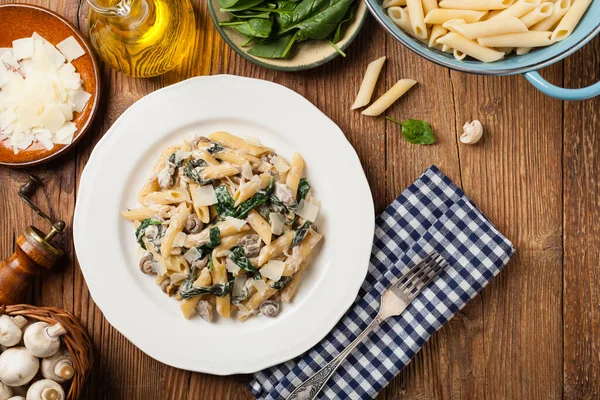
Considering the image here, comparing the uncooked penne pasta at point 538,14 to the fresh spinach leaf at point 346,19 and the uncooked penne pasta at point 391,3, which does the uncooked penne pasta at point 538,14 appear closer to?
the uncooked penne pasta at point 391,3

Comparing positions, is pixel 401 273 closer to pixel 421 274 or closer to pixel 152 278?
pixel 421 274

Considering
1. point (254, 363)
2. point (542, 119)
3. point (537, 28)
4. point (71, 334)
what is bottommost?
point (254, 363)

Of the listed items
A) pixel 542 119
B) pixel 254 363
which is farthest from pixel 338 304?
pixel 542 119

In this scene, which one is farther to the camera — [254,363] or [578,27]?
[254,363]

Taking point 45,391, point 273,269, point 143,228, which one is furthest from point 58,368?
point 273,269

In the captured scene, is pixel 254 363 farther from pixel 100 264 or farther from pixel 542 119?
pixel 542 119

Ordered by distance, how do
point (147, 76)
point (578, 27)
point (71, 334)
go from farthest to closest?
point (147, 76) → point (71, 334) → point (578, 27)

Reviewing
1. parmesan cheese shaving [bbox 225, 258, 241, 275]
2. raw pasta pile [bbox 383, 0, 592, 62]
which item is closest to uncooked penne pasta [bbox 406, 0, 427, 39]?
raw pasta pile [bbox 383, 0, 592, 62]

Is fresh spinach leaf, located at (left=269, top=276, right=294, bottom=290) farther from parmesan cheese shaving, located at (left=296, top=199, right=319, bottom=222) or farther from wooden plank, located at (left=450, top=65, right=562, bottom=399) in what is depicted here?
wooden plank, located at (left=450, top=65, right=562, bottom=399)

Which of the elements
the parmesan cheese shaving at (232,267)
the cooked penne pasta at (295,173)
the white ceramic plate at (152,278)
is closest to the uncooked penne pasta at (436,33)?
the white ceramic plate at (152,278)

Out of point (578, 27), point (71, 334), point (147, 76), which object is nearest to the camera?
point (578, 27)
